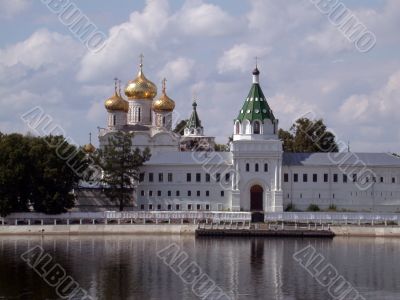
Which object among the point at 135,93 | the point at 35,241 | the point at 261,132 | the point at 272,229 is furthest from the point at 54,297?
the point at 135,93

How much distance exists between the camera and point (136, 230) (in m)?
58.1

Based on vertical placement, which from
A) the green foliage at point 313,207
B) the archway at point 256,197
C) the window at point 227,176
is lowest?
the green foliage at point 313,207

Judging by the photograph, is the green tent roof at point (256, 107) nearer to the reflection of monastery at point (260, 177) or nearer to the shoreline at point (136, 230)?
the reflection of monastery at point (260, 177)

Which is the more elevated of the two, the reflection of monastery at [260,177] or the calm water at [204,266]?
the reflection of monastery at [260,177]

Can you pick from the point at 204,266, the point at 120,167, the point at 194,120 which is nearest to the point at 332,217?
the point at 120,167

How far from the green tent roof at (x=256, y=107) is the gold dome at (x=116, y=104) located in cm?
1492

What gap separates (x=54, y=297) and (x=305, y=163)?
116ft

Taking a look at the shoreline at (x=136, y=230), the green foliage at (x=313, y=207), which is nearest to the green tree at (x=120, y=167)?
the shoreline at (x=136, y=230)

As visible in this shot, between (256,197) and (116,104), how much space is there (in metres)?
17.8

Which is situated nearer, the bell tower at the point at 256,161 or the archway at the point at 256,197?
the bell tower at the point at 256,161

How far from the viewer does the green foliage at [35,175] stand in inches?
2317

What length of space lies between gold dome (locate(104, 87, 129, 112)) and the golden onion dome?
928 mm

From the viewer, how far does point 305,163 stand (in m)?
67.5

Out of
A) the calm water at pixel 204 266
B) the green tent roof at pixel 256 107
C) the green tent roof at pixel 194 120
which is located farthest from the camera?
the green tent roof at pixel 194 120
